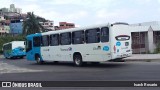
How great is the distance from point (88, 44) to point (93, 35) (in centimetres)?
81

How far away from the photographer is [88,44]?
21.3 metres

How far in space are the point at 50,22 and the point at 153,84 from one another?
16114 centimetres

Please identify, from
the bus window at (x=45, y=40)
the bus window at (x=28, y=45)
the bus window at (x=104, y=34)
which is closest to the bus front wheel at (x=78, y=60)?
the bus window at (x=104, y=34)

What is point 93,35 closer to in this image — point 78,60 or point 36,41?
point 78,60

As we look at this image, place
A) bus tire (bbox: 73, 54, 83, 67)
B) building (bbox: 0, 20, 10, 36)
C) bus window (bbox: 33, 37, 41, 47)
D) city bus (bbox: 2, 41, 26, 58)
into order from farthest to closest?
building (bbox: 0, 20, 10, 36) < city bus (bbox: 2, 41, 26, 58) < bus window (bbox: 33, 37, 41, 47) < bus tire (bbox: 73, 54, 83, 67)

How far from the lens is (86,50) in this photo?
21469 mm

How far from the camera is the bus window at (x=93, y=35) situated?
20438 millimetres

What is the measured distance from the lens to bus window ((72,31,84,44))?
21.8 metres

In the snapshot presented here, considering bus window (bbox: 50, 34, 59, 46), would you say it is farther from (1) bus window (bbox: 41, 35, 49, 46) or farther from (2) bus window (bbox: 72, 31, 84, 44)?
(2) bus window (bbox: 72, 31, 84, 44)

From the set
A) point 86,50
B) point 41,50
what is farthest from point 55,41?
point 86,50

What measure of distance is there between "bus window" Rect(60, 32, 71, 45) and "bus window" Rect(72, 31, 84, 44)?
0.59 meters

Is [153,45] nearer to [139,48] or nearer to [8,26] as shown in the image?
[139,48]

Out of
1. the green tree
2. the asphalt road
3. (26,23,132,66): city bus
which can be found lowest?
the asphalt road

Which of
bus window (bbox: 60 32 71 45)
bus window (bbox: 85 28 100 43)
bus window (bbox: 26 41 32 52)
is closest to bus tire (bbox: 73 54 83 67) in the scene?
bus window (bbox: 60 32 71 45)
